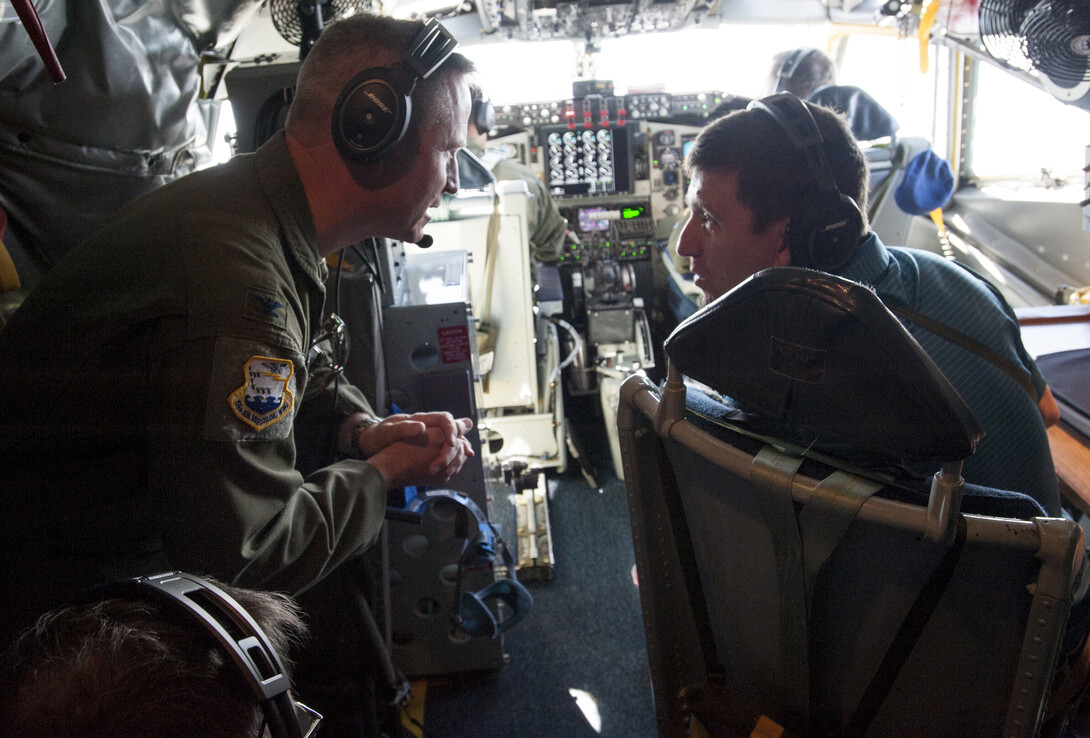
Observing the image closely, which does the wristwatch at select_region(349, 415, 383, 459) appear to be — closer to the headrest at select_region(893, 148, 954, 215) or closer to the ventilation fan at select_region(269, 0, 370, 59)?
the ventilation fan at select_region(269, 0, 370, 59)

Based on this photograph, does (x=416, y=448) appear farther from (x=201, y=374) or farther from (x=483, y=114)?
(x=483, y=114)

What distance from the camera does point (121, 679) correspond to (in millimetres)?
477

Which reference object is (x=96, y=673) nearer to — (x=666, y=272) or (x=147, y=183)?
(x=147, y=183)

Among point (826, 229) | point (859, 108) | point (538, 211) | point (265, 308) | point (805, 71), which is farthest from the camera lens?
point (538, 211)

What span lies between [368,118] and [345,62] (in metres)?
0.16

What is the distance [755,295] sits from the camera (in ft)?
2.69

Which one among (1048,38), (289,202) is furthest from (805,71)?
(289,202)

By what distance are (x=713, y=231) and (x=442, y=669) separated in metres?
1.55

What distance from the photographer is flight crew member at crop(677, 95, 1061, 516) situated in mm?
1156

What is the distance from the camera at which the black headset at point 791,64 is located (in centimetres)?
311

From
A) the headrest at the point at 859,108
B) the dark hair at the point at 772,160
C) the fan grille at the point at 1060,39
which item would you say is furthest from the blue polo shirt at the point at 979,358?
the headrest at the point at 859,108

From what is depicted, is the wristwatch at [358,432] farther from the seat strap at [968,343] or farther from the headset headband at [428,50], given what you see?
the seat strap at [968,343]

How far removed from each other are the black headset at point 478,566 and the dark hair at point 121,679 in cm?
112

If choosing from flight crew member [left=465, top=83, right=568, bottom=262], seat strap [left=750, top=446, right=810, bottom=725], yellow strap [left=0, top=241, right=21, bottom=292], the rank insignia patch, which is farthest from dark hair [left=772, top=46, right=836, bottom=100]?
yellow strap [left=0, top=241, right=21, bottom=292]
